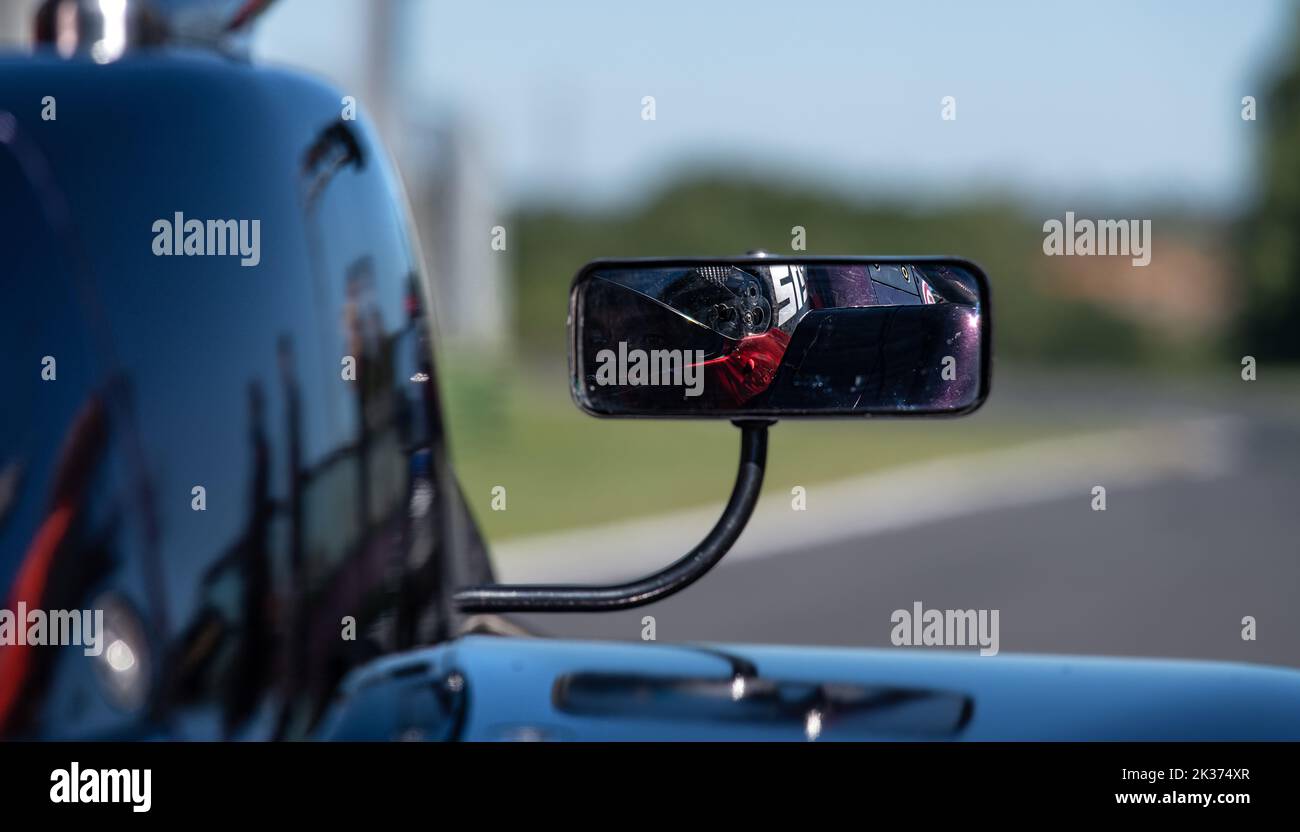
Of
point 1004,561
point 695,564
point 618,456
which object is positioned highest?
point 618,456

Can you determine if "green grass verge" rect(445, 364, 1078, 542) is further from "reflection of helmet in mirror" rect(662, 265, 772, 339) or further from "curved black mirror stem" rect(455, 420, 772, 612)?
"reflection of helmet in mirror" rect(662, 265, 772, 339)

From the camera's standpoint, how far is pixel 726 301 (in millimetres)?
1582

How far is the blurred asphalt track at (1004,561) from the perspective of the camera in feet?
34.8

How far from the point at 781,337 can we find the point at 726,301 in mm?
69

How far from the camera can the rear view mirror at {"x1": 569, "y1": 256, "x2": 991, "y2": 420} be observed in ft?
5.18

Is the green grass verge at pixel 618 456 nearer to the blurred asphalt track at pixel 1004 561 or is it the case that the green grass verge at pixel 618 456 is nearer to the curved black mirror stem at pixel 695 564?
the blurred asphalt track at pixel 1004 561

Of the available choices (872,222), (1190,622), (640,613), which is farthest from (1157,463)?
(872,222)

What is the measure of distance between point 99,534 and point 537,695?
63 cm

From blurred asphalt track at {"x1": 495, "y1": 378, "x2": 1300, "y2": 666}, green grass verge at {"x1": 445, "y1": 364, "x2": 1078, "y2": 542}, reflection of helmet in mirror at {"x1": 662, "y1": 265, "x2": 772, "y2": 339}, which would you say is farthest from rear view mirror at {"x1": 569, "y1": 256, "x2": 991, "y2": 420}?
green grass verge at {"x1": 445, "y1": 364, "x2": 1078, "y2": 542}

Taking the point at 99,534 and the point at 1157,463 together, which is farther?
the point at 1157,463

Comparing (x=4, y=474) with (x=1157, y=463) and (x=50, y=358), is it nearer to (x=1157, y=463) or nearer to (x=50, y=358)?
(x=50, y=358)

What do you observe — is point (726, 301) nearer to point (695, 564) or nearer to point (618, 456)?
point (695, 564)

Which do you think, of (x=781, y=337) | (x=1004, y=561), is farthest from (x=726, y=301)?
(x=1004, y=561)

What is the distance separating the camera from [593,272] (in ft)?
5.45
